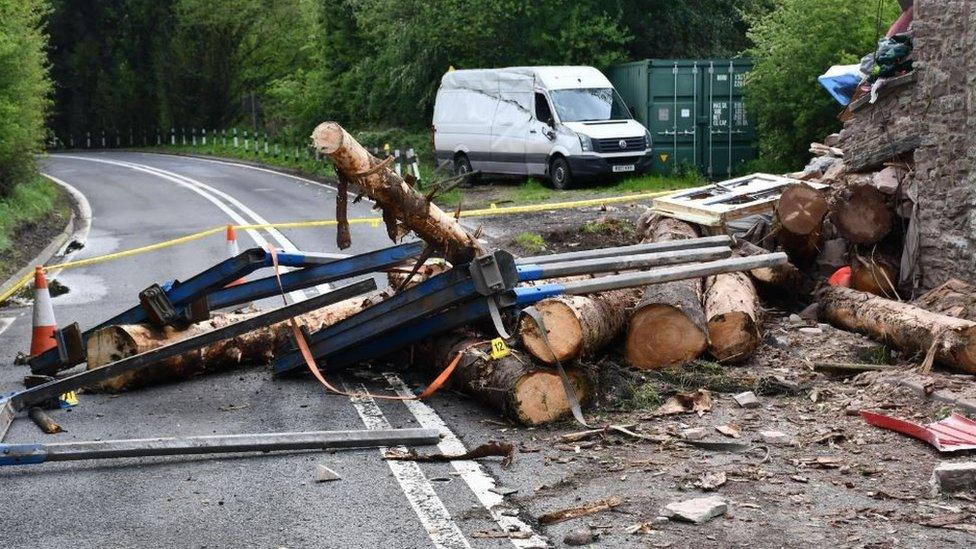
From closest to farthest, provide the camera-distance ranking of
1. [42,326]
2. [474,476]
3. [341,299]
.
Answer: [474,476], [341,299], [42,326]

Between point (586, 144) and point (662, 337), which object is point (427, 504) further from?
point (586, 144)

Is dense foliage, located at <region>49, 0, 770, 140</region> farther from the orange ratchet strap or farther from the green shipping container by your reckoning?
the orange ratchet strap

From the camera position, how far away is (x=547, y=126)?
83.3ft

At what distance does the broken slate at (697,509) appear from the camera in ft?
19.8

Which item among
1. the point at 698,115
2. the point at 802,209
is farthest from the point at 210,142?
the point at 802,209

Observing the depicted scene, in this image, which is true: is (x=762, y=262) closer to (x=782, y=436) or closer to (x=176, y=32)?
(x=782, y=436)

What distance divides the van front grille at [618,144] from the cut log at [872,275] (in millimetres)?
13293

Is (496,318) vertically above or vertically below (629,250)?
below

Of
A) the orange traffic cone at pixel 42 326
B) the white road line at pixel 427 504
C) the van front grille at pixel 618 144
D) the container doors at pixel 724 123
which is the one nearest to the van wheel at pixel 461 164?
the van front grille at pixel 618 144

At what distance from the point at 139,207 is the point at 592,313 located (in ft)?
67.4

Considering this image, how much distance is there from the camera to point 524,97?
25922 mm

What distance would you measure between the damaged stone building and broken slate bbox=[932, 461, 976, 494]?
4786 millimetres

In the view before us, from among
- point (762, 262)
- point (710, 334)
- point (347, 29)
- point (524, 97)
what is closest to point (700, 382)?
point (710, 334)

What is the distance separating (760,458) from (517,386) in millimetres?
1707
